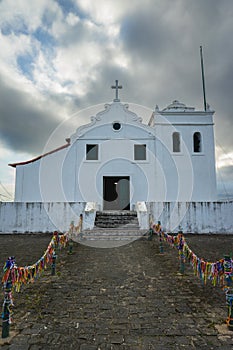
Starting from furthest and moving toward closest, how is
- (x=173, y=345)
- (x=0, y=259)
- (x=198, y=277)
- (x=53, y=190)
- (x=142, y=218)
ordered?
1. (x=53, y=190)
2. (x=142, y=218)
3. (x=0, y=259)
4. (x=198, y=277)
5. (x=173, y=345)

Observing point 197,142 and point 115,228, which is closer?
point 115,228

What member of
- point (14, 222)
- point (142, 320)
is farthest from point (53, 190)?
point (142, 320)

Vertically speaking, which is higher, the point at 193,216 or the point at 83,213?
the point at 83,213

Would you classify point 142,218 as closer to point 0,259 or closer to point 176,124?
point 0,259

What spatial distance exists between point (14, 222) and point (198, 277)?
10943 mm

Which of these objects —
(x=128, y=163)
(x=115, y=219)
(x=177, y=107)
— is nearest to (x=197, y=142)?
(x=177, y=107)

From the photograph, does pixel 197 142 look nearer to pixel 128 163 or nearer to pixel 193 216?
Result: pixel 128 163

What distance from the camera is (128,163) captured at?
59.4 ft

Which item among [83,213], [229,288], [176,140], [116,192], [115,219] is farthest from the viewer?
[116,192]

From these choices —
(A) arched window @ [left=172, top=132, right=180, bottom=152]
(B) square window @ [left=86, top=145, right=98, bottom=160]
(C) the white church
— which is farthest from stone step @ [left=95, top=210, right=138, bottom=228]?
(A) arched window @ [left=172, top=132, right=180, bottom=152]

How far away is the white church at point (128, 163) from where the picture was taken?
1786 centimetres

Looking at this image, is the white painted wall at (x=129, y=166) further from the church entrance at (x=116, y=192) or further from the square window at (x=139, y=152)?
the church entrance at (x=116, y=192)

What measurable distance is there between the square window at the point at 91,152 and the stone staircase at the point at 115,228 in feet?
14.5

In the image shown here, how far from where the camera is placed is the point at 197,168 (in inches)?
723
